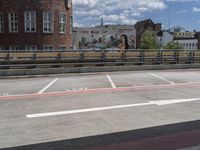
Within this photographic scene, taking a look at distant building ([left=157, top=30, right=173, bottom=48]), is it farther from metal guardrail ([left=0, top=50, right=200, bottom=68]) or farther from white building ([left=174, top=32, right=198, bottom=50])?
metal guardrail ([left=0, top=50, right=200, bottom=68])

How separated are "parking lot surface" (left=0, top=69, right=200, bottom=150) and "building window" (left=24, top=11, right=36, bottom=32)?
748 inches

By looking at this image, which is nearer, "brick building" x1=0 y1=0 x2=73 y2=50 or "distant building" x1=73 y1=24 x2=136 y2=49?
"brick building" x1=0 y1=0 x2=73 y2=50

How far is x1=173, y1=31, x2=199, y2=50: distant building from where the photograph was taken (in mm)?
109681

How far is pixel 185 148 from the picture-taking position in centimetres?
707

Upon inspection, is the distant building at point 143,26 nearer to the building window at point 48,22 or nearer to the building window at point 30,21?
the building window at point 48,22

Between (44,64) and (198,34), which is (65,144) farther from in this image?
(198,34)

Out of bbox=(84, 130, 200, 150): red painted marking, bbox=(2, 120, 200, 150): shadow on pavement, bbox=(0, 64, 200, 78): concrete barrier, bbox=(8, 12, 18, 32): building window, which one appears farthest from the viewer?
bbox=(8, 12, 18, 32): building window

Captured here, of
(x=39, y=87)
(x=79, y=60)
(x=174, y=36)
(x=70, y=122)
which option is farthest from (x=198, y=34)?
(x=70, y=122)

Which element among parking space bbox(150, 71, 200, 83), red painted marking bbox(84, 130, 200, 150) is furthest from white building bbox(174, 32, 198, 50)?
red painted marking bbox(84, 130, 200, 150)

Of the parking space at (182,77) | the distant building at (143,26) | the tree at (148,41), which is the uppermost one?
the distant building at (143,26)

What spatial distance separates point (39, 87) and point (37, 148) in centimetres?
998

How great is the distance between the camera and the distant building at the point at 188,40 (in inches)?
4318

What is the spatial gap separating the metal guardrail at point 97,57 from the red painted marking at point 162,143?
1642 cm

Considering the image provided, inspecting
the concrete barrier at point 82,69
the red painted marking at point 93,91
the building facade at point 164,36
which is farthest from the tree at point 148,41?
the red painted marking at point 93,91
